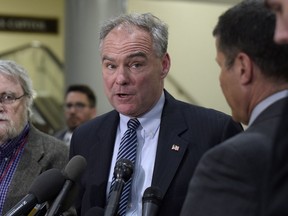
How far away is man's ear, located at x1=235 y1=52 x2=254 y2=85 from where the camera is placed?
59.1 inches

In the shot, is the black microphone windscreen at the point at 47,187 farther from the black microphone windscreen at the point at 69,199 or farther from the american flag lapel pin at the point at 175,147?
the american flag lapel pin at the point at 175,147

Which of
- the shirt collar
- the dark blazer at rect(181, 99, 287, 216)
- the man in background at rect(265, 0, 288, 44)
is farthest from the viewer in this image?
the shirt collar

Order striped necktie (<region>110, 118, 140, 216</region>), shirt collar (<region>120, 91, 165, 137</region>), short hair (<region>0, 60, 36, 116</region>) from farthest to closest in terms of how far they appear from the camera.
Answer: short hair (<region>0, 60, 36, 116</region>), shirt collar (<region>120, 91, 165, 137</region>), striped necktie (<region>110, 118, 140, 216</region>)

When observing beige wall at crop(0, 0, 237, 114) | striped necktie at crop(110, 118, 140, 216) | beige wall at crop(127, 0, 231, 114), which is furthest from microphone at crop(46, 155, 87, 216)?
beige wall at crop(127, 0, 231, 114)

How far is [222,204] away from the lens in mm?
1398

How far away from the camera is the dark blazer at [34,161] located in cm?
266

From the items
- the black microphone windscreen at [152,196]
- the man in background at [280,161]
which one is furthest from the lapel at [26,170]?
the man in background at [280,161]

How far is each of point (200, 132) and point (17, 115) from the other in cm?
84

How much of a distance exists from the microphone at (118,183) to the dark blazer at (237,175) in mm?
463

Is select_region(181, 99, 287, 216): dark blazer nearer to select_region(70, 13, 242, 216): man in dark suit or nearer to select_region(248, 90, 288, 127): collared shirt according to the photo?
select_region(248, 90, 288, 127): collared shirt

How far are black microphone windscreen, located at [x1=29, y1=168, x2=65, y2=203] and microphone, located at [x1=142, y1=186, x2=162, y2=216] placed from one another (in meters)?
0.27

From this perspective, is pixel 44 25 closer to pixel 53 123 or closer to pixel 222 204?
pixel 53 123

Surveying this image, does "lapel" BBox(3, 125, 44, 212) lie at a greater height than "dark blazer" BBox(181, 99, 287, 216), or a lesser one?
lesser

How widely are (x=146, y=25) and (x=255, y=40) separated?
41.5 inches
